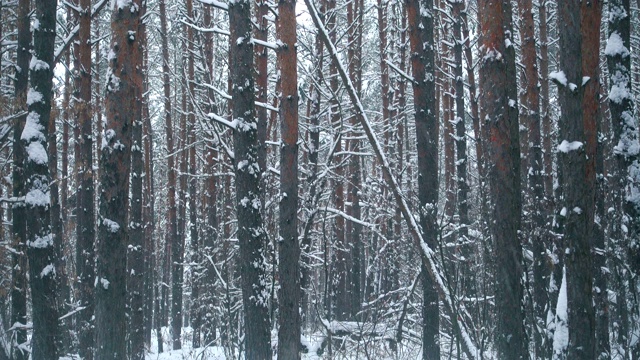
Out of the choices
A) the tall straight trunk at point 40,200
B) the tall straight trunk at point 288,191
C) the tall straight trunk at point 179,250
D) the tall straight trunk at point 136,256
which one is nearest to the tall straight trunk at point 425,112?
the tall straight trunk at point 288,191

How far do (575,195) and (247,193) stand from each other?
464cm

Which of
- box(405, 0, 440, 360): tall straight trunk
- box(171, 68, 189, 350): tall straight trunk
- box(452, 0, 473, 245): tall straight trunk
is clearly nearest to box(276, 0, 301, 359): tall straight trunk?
box(405, 0, 440, 360): tall straight trunk

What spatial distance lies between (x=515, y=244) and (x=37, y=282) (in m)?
7.56

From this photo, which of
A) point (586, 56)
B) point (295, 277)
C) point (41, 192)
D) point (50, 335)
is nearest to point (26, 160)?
point (41, 192)

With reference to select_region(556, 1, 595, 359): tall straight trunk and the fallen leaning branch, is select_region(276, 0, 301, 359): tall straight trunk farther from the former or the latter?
select_region(556, 1, 595, 359): tall straight trunk

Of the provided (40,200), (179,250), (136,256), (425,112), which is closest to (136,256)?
(136,256)

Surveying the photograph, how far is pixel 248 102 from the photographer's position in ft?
31.4

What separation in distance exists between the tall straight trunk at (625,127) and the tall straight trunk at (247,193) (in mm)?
5288

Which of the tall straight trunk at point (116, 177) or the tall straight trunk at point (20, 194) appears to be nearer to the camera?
the tall straight trunk at point (116, 177)

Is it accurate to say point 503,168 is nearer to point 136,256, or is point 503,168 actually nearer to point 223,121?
point 223,121

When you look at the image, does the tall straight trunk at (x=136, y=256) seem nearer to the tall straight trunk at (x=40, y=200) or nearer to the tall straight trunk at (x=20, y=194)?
the tall straight trunk at (x=20, y=194)

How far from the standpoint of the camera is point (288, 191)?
9383mm

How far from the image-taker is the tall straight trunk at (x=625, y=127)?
29.5 feet

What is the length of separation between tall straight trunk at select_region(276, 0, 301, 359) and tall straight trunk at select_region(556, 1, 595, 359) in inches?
150
